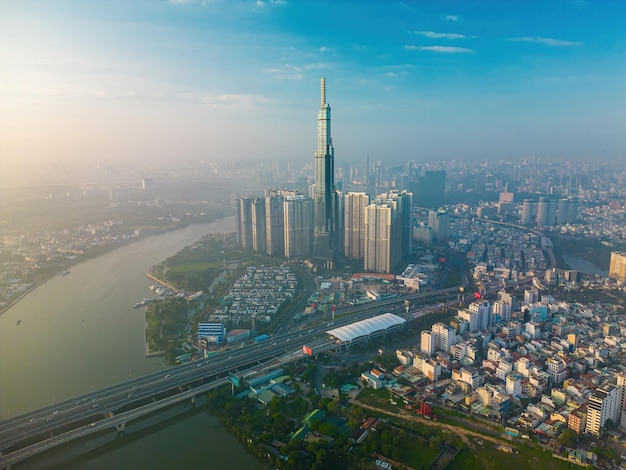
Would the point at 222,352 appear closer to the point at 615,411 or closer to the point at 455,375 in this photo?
the point at 455,375

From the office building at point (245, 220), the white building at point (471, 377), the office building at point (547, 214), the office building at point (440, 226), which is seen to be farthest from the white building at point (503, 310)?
the office building at point (547, 214)

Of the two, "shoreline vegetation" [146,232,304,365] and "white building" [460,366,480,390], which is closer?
"white building" [460,366,480,390]

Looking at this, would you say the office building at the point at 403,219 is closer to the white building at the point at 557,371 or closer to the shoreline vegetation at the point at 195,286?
the shoreline vegetation at the point at 195,286

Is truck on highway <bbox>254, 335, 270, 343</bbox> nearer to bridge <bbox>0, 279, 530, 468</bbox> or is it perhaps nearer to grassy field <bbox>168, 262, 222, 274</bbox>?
bridge <bbox>0, 279, 530, 468</bbox>

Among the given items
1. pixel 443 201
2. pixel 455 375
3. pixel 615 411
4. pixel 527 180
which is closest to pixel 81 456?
pixel 455 375

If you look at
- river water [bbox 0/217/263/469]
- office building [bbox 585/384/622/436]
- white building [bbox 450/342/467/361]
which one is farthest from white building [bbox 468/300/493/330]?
river water [bbox 0/217/263/469]

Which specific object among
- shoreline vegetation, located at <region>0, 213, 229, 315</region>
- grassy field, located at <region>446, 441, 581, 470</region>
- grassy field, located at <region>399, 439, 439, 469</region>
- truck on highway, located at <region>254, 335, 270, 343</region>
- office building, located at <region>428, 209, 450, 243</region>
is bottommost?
grassy field, located at <region>446, 441, 581, 470</region>
